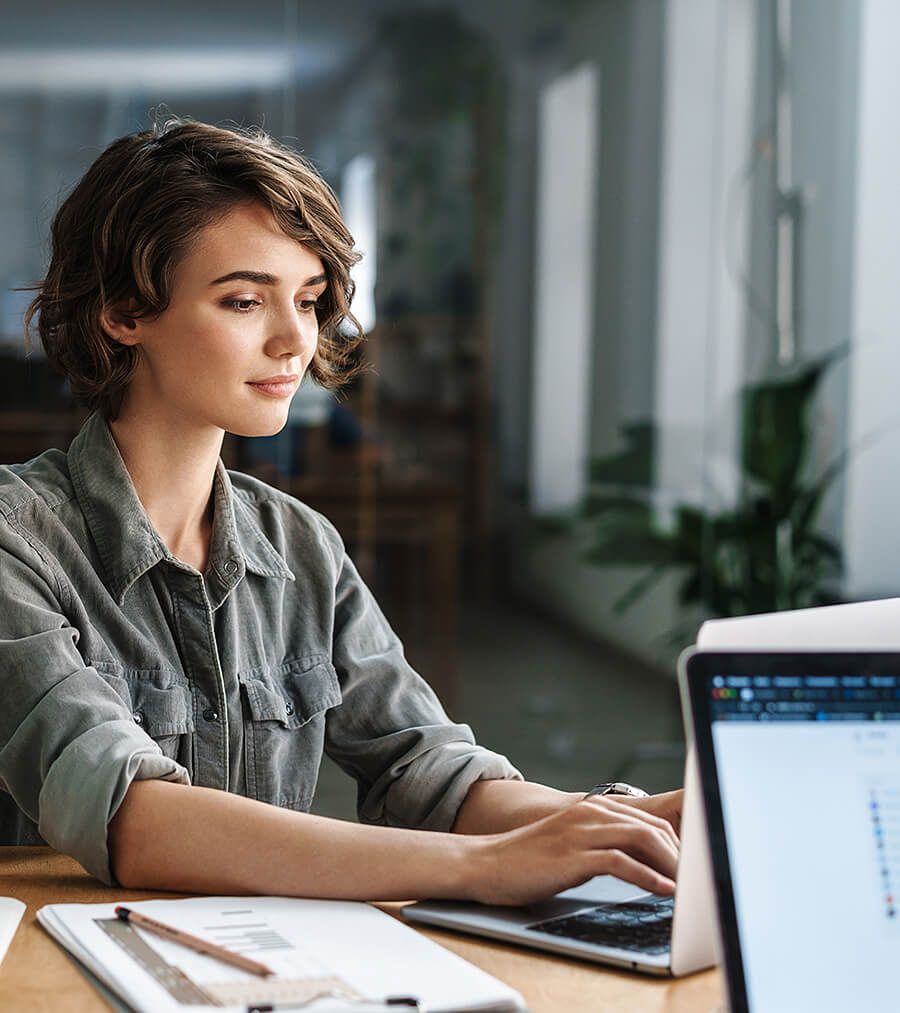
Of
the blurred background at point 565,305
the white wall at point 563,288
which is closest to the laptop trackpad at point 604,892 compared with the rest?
the blurred background at point 565,305

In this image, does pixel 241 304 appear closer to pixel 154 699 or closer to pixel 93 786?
pixel 154 699

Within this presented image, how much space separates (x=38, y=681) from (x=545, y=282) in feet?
7.40

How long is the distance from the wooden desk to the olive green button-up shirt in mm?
140

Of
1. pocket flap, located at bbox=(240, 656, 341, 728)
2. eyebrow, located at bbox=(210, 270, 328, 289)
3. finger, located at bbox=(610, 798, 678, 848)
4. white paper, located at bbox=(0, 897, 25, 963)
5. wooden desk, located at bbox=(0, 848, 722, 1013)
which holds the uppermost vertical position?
eyebrow, located at bbox=(210, 270, 328, 289)

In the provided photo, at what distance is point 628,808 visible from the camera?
1115 millimetres

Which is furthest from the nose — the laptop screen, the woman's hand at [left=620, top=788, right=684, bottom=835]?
the laptop screen

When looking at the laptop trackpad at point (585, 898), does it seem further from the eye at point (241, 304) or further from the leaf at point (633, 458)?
the leaf at point (633, 458)

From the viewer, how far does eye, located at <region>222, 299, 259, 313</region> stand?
1.38 metres

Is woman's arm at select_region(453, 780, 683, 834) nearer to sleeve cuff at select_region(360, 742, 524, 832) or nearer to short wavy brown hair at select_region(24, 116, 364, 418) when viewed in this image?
sleeve cuff at select_region(360, 742, 524, 832)

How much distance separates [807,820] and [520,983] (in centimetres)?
25

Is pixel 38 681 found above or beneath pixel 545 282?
A: beneath

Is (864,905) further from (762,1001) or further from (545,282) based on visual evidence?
(545,282)

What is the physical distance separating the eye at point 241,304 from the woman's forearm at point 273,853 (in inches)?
19.0

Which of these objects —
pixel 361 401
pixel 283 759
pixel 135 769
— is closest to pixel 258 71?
pixel 361 401
